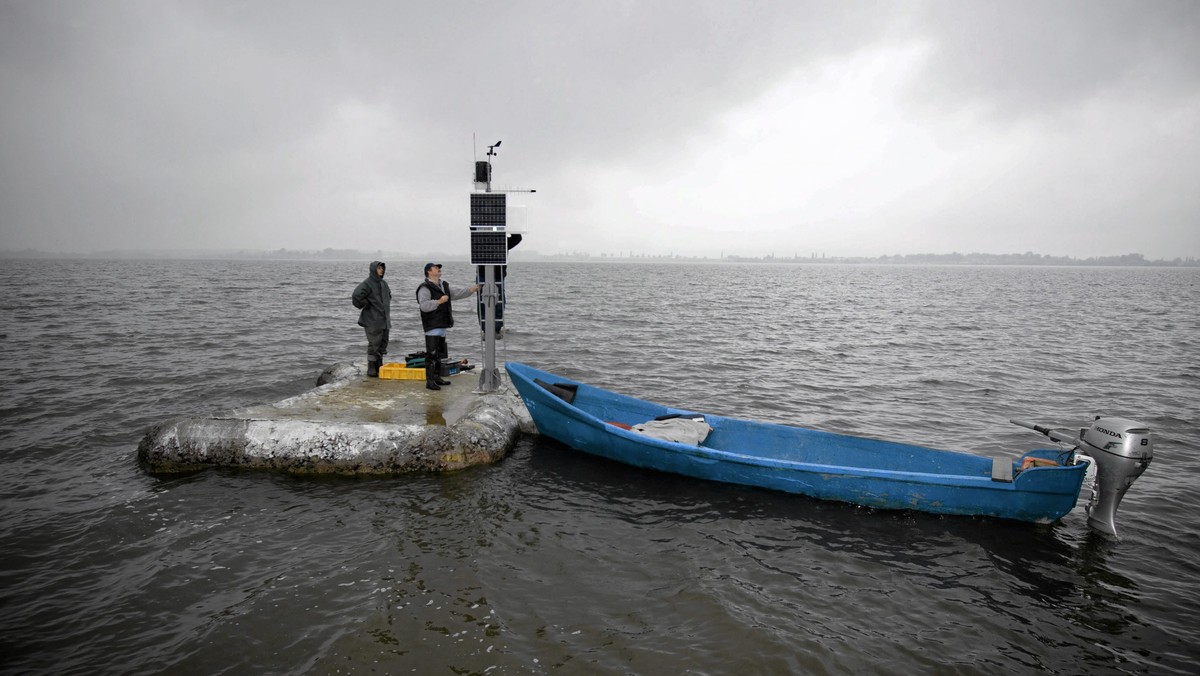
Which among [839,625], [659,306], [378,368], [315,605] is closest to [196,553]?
[315,605]

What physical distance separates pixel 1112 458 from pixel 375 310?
10898 mm

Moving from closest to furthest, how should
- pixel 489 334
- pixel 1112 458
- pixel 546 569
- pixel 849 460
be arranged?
pixel 546 569, pixel 1112 458, pixel 849 460, pixel 489 334

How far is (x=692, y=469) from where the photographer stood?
27.9 ft

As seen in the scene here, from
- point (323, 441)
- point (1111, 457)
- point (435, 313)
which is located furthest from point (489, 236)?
point (1111, 457)

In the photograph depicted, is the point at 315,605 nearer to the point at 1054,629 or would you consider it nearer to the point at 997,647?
the point at 997,647

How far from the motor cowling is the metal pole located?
27.5 ft

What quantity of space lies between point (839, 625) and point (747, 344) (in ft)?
61.9

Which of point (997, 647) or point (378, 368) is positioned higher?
point (378, 368)

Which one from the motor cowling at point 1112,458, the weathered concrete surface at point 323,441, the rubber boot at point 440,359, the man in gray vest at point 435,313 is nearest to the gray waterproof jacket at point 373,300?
the man in gray vest at point 435,313

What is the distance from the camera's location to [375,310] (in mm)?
10570

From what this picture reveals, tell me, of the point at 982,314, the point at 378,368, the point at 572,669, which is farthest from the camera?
the point at 982,314

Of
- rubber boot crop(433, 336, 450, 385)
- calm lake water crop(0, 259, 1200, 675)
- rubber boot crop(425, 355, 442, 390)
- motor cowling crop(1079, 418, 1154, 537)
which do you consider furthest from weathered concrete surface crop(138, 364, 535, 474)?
motor cowling crop(1079, 418, 1154, 537)

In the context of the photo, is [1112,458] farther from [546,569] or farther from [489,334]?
[489,334]

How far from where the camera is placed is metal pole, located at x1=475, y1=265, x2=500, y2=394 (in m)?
10.1
